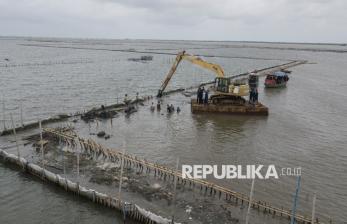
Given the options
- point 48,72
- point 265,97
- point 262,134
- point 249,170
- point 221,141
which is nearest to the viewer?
point 249,170

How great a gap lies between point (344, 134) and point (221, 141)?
37.4 ft

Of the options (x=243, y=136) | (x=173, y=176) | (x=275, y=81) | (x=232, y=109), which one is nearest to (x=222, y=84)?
(x=232, y=109)

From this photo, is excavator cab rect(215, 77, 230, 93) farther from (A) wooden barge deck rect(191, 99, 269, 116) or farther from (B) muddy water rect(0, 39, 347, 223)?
(B) muddy water rect(0, 39, 347, 223)

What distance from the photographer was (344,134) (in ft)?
103

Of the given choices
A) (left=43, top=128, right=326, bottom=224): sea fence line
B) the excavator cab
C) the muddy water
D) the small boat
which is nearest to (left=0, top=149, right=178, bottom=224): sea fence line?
the muddy water

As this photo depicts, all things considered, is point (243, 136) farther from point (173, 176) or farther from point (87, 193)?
point (87, 193)

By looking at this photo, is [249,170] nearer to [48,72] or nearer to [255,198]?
Answer: [255,198]

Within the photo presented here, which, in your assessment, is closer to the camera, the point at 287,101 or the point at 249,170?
the point at 249,170

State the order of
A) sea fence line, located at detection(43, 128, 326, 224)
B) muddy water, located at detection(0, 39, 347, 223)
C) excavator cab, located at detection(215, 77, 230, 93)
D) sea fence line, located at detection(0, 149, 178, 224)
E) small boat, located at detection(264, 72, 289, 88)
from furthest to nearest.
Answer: small boat, located at detection(264, 72, 289, 88) → excavator cab, located at detection(215, 77, 230, 93) → muddy water, located at detection(0, 39, 347, 223) → sea fence line, located at detection(43, 128, 326, 224) → sea fence line, located at detection(0, 149, 178, 224)

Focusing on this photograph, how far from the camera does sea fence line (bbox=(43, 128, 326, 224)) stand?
56.5ft

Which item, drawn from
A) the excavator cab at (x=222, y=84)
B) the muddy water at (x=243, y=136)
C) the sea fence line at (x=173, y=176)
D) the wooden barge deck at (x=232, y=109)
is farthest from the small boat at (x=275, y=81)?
the sea fence line at (x=173, y=176)

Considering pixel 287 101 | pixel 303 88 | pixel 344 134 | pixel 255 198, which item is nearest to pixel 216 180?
pixel 255 198

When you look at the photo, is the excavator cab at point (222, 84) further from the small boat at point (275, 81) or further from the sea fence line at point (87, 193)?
the small boat at point (275, 81)

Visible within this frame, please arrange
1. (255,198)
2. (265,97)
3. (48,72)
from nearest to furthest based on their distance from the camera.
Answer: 1. (255,198)
2. (265,97)
3. (48,72)
